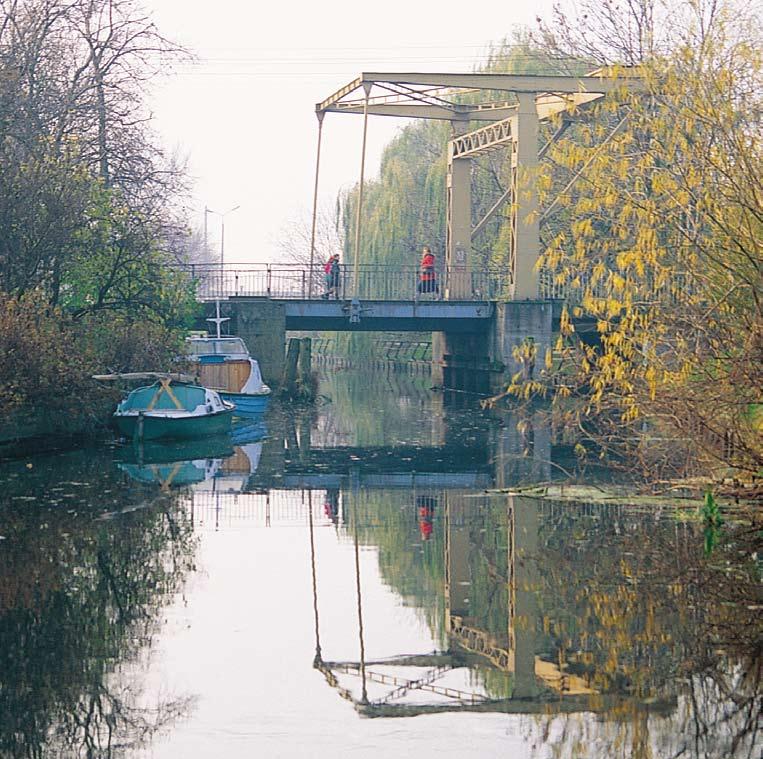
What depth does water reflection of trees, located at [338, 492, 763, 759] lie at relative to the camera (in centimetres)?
863

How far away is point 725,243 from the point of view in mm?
16500

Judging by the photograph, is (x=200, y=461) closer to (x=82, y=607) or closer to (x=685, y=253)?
(x=685, y=253)

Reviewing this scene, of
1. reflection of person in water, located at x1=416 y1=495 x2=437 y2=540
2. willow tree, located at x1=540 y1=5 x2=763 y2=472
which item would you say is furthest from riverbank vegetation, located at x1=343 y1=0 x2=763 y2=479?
reflection of person in water, located at x1=416 y1=495 x2=437 y2=540

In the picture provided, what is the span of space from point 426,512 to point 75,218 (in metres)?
14.9

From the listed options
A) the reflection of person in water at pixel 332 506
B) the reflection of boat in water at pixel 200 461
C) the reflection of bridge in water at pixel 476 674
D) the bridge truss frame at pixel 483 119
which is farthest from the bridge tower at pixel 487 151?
the reflection of bridge in water at pixel 476 674

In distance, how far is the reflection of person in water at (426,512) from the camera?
55.5 ft

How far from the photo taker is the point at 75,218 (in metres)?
31.1

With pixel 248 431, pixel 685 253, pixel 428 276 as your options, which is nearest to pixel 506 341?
pixel 428 276

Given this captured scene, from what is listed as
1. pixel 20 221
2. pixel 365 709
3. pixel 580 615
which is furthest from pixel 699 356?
pixel 20 221

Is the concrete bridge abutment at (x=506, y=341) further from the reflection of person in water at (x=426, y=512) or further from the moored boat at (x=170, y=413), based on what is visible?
the reflection of person in water at (x=426, y=512)

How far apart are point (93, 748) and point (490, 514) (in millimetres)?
10596

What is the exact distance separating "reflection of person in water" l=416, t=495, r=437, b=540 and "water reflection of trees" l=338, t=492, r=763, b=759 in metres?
0.10

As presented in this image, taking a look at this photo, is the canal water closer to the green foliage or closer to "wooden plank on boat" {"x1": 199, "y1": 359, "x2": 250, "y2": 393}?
the green foliage

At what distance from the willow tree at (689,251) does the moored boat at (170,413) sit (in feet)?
44.6
